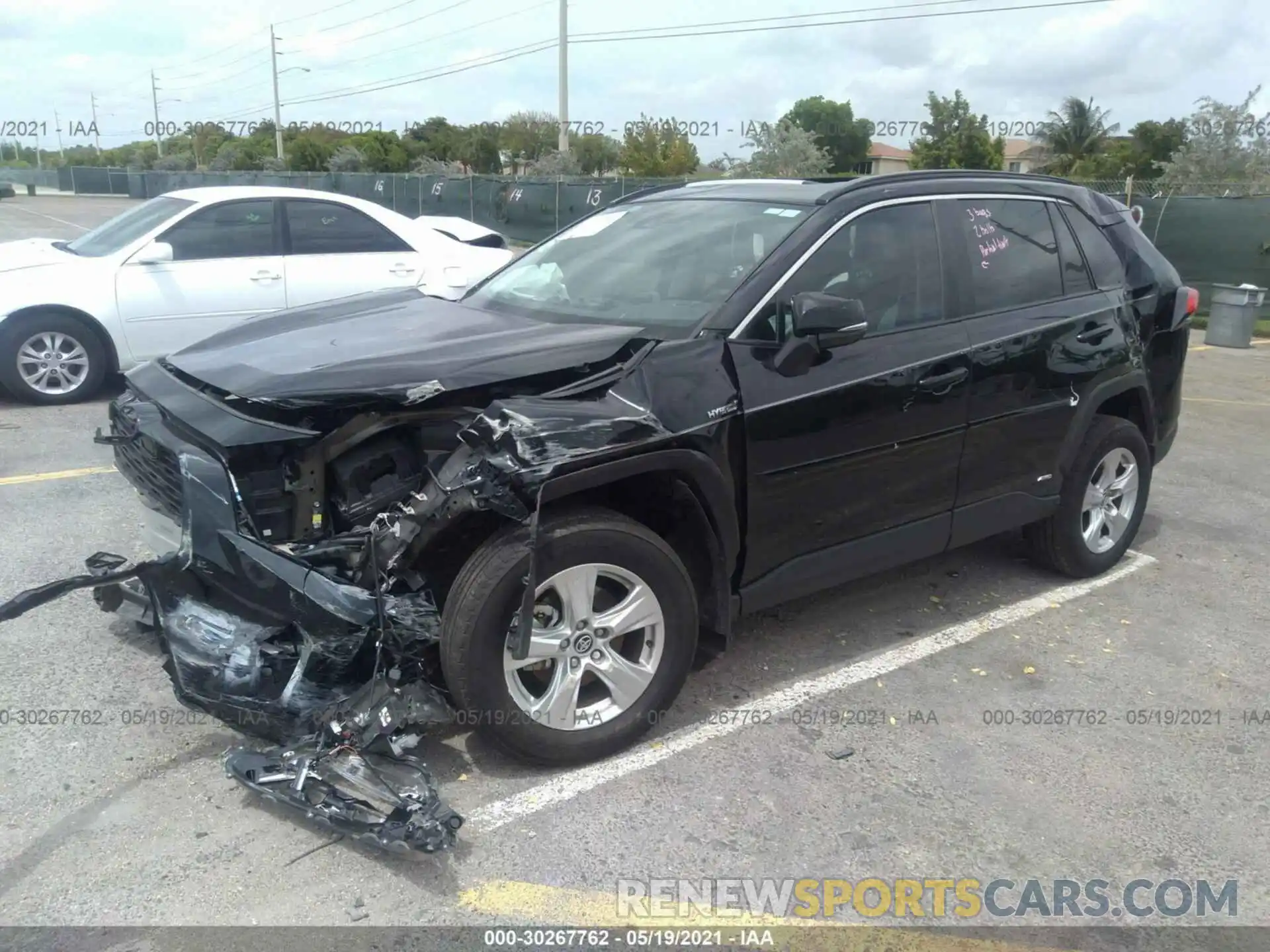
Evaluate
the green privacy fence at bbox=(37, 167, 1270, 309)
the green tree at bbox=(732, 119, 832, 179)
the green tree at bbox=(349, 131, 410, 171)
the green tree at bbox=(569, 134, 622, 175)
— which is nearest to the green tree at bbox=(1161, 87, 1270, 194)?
the green privacy fence at bbox=(37, 167, 1270, 309)

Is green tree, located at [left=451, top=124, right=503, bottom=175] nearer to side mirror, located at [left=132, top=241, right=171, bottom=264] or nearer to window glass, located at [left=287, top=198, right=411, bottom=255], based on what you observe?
window glass, located at [left=287, top=198, right=411, bottom=255]

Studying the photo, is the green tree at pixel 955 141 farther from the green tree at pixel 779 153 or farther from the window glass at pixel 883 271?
the window glass at pixel 883 271

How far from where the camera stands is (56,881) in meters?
2.84

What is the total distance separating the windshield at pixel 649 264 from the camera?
13.0 feet

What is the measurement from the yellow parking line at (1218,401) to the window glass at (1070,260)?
5.69m

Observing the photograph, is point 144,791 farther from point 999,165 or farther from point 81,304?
point 999,165

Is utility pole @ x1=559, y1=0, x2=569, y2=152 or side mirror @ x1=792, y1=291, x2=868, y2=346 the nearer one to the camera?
side mirror @ x1=792, y1=291, x2=868, y2=346

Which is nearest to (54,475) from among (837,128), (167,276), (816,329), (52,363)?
(52,363)

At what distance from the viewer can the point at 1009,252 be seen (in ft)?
15.3

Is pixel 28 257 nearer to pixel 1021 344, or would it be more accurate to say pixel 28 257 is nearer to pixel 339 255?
pixel 339 255

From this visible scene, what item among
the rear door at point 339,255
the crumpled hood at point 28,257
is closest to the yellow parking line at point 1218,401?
the rear door at point 339,255

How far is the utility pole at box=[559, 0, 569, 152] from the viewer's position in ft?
115

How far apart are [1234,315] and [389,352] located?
42.5 feet

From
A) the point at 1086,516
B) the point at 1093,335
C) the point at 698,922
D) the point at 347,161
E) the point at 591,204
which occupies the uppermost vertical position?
the point at 347,161
